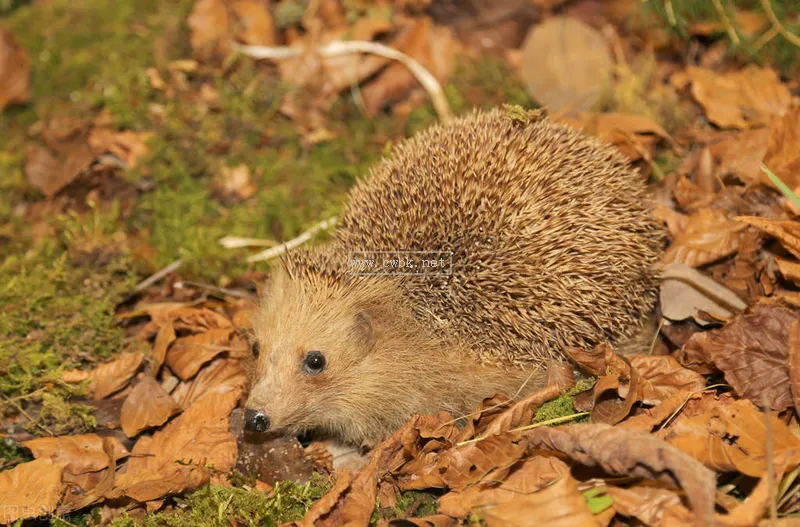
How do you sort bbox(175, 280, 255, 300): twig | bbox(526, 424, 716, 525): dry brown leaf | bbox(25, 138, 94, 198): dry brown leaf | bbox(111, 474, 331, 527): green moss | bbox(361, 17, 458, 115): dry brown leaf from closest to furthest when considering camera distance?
bbox(526, 424, 716, 525): dry brown leaf, bbox(111, 474, 331, 527): green moss, bbox(175, 280, 255, 300): twig, bbox(25, 138, 94, 198): dry brown leaf, bbox(361, 17, 458, 115): dry brown leaf

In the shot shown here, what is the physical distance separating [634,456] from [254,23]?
517 centimetres

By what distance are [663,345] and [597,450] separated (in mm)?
1360

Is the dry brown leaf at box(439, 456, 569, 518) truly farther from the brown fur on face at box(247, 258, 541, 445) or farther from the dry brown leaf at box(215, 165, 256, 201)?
the dry brown leaf at box(215, 165, 256, 201)

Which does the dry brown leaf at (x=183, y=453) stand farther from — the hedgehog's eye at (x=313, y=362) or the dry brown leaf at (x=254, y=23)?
the dry brown leaf at (x=254, y=23)

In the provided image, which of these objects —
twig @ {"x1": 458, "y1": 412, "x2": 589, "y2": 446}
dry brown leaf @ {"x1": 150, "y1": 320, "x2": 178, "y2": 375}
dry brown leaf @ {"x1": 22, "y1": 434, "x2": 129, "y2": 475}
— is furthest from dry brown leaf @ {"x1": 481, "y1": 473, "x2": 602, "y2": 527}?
dry brown leaf @ {"x1": 150, "y1": 320, "x2": 178, "y2": 375}

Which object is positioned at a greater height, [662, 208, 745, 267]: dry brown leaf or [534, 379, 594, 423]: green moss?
[662, 208, 745, 267]: dry brown leaf

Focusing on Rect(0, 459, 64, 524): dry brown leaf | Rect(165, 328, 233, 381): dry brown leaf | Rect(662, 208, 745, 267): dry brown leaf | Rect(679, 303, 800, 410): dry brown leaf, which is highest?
Rect(662, 208, 745, 267): dry brown leaf

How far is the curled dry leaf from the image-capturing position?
12.6ft

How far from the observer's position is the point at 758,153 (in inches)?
175

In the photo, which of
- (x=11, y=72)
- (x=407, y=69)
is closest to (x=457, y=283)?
(x=407, y=69)

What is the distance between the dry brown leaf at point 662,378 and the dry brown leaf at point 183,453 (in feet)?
7.58

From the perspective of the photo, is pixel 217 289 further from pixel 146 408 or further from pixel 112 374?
pixel 146 408

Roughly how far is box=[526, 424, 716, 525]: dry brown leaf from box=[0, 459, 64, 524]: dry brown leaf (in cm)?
249

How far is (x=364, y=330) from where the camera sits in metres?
3.85
